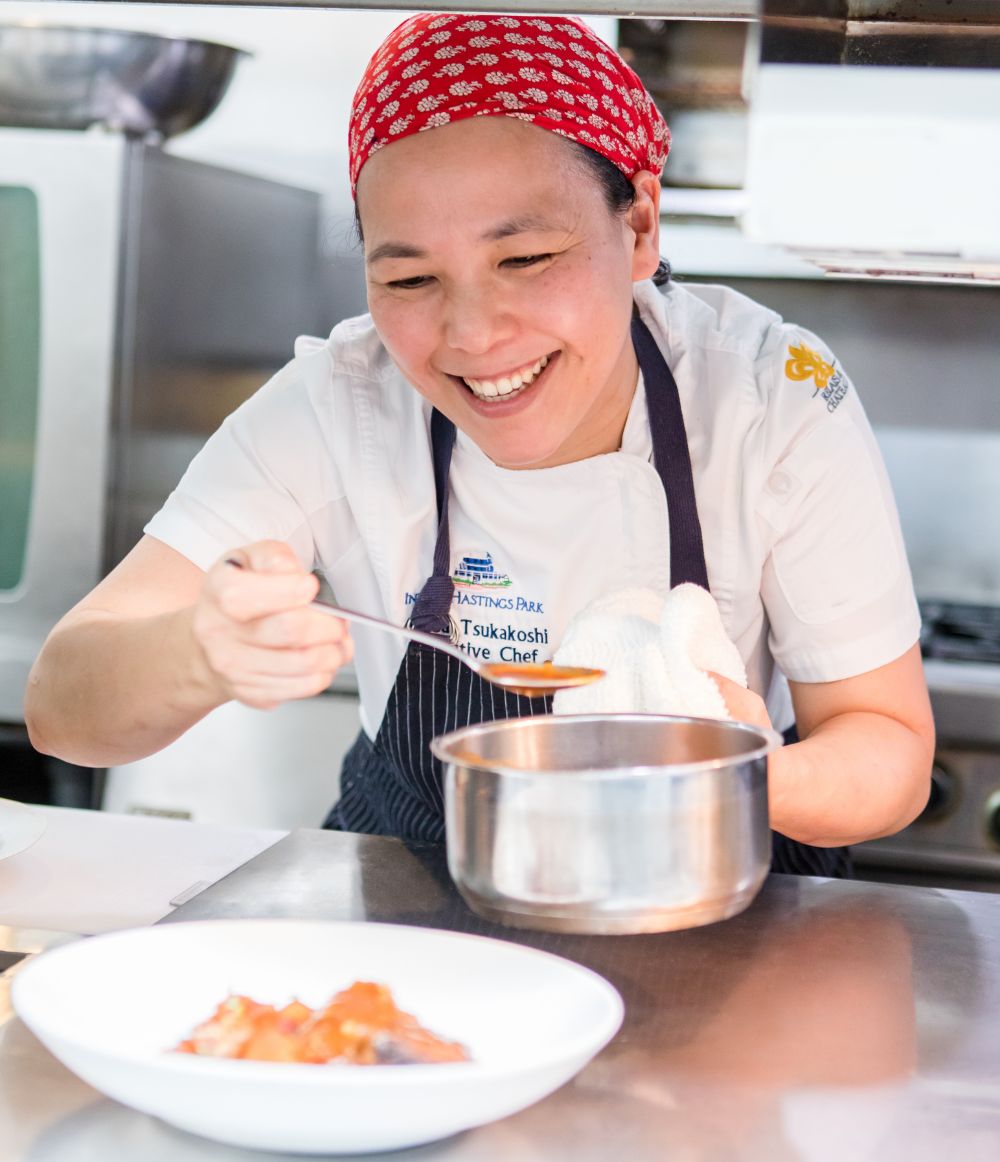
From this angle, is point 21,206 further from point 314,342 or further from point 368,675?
point 368,675

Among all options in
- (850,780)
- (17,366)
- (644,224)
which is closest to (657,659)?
(850,780)

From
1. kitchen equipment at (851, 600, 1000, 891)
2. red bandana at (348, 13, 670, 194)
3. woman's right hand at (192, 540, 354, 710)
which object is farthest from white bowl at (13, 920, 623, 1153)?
kitchen equipment at (851, 600, 1000, 891)

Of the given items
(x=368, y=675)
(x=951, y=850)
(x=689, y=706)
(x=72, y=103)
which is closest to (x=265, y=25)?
(x=72, y=103)

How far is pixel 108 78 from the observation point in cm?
238

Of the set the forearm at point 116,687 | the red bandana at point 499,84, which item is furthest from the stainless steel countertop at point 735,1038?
the red bandana at point 499,84

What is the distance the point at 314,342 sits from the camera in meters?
1.62

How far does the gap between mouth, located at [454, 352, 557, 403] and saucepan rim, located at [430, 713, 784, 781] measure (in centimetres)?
39

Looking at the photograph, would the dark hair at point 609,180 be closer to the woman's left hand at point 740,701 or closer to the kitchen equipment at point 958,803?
the woman's left hand at point 740,701

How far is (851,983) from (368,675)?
68 centimetres

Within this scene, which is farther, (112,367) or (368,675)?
(112,367)

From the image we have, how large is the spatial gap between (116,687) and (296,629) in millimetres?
361

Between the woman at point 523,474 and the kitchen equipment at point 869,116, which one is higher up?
the kitchen equipment at point 869,116

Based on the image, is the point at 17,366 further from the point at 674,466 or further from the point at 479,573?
the point at 674,466

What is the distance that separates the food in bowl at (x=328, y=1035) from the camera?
31.6 inches
